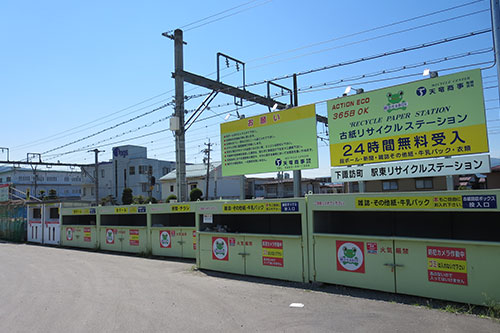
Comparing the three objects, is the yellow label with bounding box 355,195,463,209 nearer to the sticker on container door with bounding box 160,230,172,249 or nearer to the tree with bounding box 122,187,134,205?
the sticker on container door with bounding box 160,230,172,249

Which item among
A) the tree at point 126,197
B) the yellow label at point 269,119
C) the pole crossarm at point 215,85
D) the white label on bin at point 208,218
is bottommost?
the white label on bin at point 208,218

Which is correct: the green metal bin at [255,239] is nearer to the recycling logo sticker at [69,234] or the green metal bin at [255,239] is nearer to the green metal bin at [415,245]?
the green metal bin at [415,245]

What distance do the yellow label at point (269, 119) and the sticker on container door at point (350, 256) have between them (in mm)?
3899

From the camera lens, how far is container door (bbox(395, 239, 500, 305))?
6328 mm

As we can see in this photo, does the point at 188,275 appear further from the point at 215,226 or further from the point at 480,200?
the point at 480,200

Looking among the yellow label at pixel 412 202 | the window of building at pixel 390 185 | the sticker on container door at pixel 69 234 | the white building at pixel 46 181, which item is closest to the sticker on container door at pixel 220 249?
the yellow label at pixel 412 202

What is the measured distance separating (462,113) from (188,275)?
7.95 meters

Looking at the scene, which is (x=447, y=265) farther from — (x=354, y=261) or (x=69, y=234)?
(x=69, y=234)

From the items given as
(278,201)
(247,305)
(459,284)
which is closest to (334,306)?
(247,305)

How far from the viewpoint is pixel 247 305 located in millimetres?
6988

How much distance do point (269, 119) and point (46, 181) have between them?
82.1 metres

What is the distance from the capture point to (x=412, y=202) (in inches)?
285

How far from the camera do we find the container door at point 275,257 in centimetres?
880

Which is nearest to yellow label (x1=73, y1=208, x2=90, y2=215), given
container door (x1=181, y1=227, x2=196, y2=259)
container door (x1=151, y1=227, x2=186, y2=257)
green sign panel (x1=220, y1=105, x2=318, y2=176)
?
container door (x1=151, y1=227, x2=186, y2=257)
